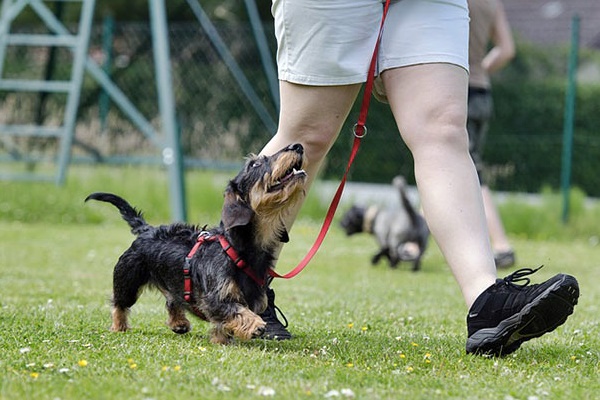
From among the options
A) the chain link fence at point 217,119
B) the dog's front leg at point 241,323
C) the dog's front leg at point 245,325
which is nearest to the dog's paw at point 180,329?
the dog's front leg at point 241,323

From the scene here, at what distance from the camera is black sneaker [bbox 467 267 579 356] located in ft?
11.8

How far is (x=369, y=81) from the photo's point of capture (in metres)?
4.03

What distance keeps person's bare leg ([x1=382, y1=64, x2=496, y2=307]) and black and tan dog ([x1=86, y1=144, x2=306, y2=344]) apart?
1.58 ft

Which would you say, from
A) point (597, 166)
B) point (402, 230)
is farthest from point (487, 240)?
point (597, 166)

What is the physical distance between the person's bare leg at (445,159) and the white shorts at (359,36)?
0.07m

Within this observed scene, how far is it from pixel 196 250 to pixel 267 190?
457 millimetres

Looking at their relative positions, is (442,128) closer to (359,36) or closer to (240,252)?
(359,36)

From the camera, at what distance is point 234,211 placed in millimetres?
3967

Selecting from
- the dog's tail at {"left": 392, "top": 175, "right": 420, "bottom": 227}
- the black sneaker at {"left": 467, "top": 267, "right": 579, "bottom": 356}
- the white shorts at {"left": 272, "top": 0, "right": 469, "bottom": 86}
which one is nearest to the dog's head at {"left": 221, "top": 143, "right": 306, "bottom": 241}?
the white shorts at {"left": 272, "top": 0, "right": 469, "bottom": 86}

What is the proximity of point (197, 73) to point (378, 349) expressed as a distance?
12.7 metres

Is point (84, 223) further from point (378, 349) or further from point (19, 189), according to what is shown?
point (378, 349)

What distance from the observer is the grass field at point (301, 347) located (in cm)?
313

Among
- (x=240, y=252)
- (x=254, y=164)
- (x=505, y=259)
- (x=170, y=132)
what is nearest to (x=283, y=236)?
(x=240, y=252)

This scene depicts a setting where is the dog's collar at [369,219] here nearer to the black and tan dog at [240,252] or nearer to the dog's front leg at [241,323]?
the black and tan dog at [240,252]
